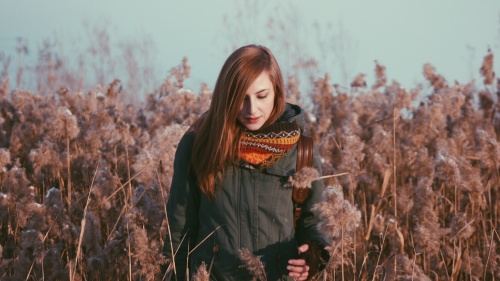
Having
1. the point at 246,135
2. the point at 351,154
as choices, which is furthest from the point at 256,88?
the point at 351,154

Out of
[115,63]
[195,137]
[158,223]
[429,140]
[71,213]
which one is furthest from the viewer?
[115,63]

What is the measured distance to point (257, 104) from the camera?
3.01m

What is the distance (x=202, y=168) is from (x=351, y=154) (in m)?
1.66

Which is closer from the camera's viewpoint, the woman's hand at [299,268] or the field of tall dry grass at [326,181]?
the woman's hand at [299,268]

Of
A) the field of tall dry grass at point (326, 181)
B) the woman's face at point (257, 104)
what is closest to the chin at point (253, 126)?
the woman's face at point (257, 104)

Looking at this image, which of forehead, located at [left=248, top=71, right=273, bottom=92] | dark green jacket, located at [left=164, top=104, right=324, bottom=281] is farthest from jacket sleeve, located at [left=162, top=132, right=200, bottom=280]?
forehead, located at [left=248, top=71, right=273, bottom=92]

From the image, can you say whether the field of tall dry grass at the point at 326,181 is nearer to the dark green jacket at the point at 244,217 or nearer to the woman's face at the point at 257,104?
the dark green jacket at the point at 244,217

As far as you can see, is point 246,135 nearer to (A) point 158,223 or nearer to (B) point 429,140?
(A) point 158,223

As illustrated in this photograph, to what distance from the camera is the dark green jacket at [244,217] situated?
10.0 ft

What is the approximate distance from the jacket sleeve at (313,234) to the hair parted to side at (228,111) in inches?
12.3

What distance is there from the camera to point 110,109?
620cm

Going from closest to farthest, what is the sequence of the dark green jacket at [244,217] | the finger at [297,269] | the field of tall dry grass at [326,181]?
the finger at [297,269] < the dark green jacket at [244,217] < the field of tall dry grass at [326,181]

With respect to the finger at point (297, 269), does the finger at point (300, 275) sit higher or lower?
lower

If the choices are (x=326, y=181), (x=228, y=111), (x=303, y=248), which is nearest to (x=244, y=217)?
(x=303, y=248)
